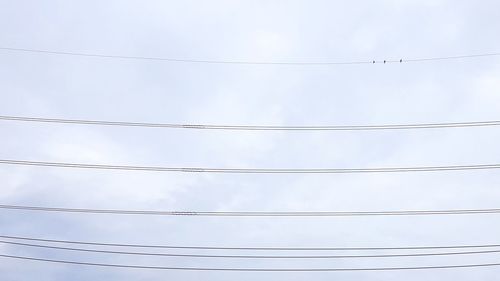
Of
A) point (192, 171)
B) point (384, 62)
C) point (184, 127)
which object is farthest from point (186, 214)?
point (384, 62)

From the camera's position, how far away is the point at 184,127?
152 feet

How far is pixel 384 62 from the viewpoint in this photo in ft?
155

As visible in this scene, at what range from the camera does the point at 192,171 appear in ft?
158

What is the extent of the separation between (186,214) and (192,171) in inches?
189

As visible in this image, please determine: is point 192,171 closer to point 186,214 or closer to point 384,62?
point 186,214

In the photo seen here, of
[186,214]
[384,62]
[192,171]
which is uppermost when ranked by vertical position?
[384,62]

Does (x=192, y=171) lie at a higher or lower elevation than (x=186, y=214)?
higher

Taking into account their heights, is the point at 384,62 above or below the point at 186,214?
above

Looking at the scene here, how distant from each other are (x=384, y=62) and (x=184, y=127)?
22982mm

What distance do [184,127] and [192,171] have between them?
524 centimetres

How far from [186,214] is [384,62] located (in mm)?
27398

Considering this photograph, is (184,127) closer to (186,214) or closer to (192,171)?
(192,171)

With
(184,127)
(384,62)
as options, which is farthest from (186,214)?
(384,62)

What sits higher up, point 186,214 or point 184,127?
point 184,127
